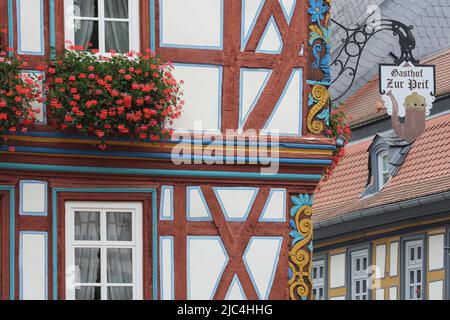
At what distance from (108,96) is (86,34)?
3.04 ft

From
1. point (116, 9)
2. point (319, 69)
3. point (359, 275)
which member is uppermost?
point (116, 9)

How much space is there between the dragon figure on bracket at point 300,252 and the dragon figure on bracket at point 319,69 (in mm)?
776

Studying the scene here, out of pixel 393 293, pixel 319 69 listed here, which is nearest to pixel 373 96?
pixel 393 293

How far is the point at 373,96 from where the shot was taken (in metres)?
38.4

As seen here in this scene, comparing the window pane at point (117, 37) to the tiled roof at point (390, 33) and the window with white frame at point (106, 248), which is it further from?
the tiled roof at point (390, 33)

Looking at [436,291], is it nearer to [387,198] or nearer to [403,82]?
[387,198]

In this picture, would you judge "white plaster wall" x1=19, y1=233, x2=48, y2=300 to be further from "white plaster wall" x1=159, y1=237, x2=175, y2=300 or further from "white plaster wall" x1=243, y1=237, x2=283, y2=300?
"white plaster wall" x1=243, y1=237, x2=283, y2=300

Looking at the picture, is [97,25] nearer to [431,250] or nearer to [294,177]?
[294,177]

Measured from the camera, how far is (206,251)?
20562 mm

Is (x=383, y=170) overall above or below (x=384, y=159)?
below

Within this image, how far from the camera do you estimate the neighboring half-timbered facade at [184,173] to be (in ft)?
66.5

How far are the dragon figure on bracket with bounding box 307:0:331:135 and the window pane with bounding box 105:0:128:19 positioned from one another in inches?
69.7

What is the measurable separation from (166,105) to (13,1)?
1696 millimetres

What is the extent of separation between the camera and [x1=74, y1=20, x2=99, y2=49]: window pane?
20609mm
